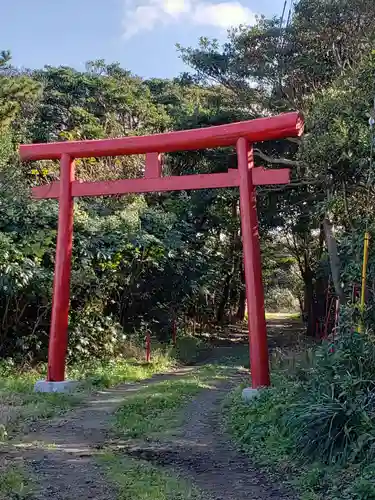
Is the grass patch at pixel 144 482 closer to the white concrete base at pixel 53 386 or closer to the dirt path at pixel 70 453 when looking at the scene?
the dirt path at pixel 70 453

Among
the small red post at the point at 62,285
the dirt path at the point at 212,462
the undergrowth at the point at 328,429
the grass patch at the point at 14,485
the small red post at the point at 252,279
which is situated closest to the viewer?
the grass patch at the point at 14,485

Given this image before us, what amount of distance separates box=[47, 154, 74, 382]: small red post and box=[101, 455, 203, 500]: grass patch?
4.10 meters

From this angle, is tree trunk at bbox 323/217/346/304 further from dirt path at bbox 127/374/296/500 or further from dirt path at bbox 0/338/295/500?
dirt path at bbox 127/374/296/500

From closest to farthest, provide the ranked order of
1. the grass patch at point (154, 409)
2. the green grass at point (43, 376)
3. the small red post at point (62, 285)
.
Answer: the grass patch at point (154, 409) → the green grass at point (43, 376) → the small red post at point (62, 285)

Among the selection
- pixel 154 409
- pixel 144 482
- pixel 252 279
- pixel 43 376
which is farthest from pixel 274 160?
pixel 144 482

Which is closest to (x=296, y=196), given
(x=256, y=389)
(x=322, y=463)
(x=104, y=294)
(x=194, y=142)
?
(x=104, y=294)

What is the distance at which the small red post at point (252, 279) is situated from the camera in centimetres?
770

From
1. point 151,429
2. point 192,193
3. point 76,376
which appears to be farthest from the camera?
point 192,193

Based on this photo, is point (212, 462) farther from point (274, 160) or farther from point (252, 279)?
point (274, 160)

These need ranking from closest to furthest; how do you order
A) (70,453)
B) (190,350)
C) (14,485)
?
(14,485) < (70,453) < (190,350)

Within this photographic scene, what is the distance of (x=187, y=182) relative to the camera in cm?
845

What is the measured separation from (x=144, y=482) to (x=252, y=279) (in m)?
3.99

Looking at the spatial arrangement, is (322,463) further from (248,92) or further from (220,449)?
(248,92)

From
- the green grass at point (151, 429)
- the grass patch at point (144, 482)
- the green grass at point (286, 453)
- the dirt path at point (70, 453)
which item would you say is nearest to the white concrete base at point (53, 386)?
the dirt path at point (70, 453)
